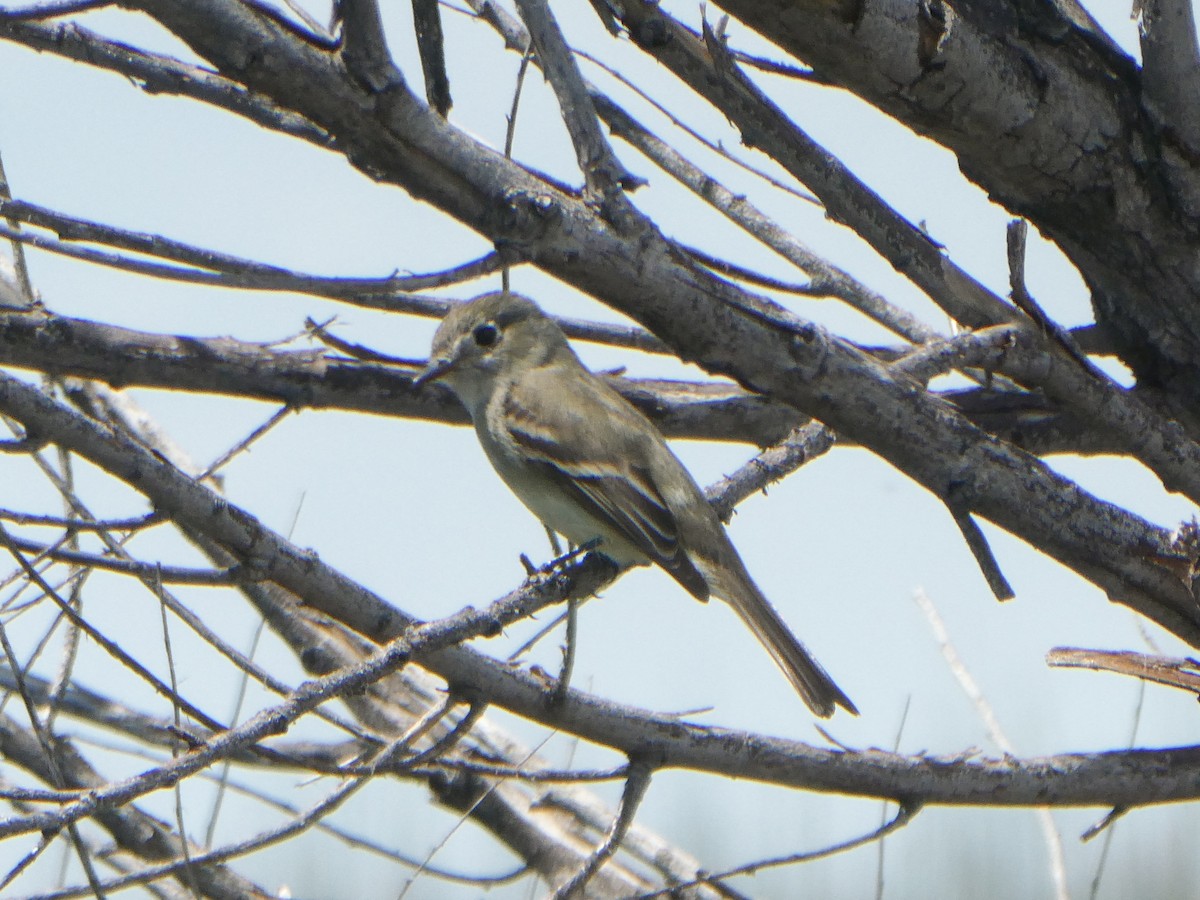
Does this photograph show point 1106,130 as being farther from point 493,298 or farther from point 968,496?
point 493,298

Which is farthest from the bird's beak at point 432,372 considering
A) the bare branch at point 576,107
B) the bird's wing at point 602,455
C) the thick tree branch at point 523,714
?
the bare branch at point 576,107

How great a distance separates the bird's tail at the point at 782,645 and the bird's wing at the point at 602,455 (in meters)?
0.16

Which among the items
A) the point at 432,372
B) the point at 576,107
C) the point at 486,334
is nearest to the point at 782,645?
the point at 432,372

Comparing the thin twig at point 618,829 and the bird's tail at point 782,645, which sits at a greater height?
the bird's tail at point 782,645

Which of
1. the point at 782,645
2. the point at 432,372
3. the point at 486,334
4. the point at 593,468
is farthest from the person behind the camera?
the point at 486,334

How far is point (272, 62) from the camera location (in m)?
2.50

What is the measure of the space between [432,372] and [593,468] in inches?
35.9

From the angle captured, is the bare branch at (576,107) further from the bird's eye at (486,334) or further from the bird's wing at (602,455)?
the bird's eye at (486,334)

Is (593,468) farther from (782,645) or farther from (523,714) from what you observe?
(523,714)

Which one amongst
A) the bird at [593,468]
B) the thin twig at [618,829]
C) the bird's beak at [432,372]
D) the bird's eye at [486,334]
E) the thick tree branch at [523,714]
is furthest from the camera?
the bird's eye at [486,334]

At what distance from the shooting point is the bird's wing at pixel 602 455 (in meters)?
4.64

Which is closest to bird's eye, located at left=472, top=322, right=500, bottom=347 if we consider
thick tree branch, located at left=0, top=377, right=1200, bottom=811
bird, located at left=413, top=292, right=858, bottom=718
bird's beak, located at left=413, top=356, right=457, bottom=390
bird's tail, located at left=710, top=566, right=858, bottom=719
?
bird, located at left=413, top=292, right=858, bottom=718

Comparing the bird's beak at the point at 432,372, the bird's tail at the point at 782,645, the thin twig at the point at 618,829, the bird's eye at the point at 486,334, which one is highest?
the bird's eye at the point at 486,334

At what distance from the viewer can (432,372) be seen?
430 cm
